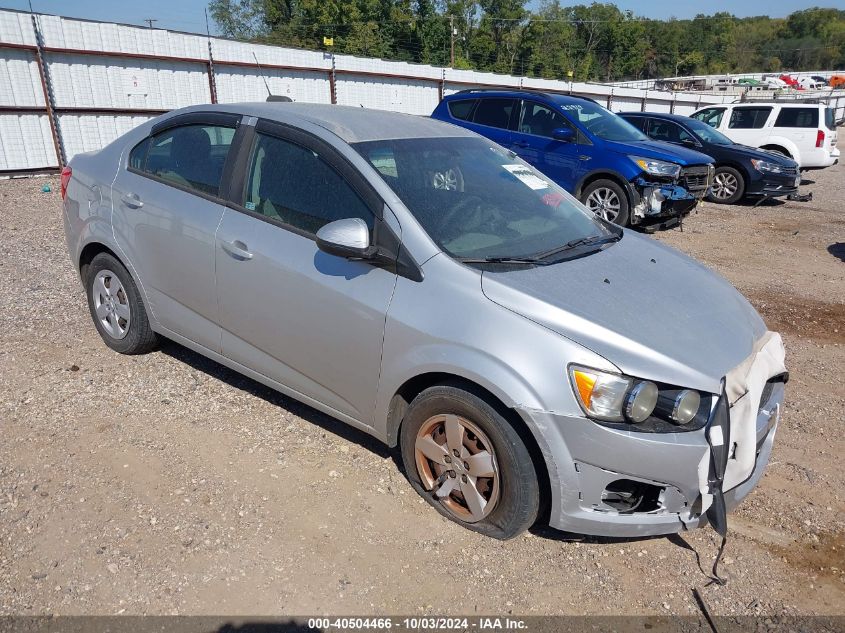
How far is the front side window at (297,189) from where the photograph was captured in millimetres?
3109

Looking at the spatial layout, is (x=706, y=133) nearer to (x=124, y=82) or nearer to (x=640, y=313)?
(x=640, y=313)

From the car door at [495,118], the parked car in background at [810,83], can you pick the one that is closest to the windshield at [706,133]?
the car door at [495,118]

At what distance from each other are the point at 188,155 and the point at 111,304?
1.27 metres

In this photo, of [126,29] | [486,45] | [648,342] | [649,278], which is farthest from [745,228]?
[486,45]

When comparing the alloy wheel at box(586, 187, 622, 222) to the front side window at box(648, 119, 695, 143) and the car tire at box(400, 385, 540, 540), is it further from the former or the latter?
the car tire at box(400, 385, 540, 540)

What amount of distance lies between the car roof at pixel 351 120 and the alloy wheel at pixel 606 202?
17.6ft

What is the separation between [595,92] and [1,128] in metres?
27.2

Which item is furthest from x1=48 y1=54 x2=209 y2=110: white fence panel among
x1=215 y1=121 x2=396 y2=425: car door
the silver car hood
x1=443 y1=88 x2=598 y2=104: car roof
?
the silver car hood

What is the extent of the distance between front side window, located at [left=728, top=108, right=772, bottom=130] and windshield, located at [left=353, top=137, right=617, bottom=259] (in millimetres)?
13810

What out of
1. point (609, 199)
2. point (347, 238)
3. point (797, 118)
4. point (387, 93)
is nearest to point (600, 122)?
point (609, 199)

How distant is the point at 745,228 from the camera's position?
1017 centimetres

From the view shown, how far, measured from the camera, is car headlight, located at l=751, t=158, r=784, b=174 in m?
11.9

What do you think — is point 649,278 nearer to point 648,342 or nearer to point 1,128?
point 648,342

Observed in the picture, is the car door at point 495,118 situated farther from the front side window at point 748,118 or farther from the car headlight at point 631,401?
the front side window at point 748,118
